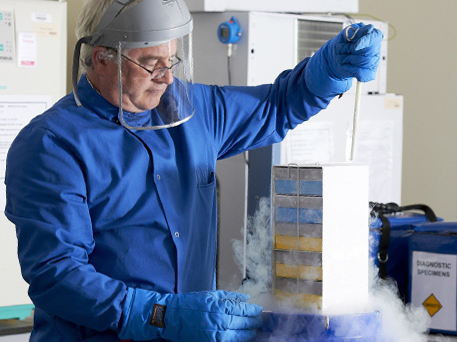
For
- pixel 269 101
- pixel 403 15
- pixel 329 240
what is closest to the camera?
pixel 329 240

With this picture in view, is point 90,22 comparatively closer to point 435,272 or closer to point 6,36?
point 6,36

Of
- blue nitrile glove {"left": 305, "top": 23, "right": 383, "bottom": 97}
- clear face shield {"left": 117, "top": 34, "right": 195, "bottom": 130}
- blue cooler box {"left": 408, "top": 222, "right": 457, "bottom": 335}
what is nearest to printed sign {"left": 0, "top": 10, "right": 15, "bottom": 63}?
clear face shield {"left": 117, "top": 34, "right": 195, "bottom": 130}

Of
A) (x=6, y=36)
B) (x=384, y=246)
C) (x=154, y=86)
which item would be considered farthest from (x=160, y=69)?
(x=384, y=246)

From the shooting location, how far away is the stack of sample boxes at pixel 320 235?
123 centimetres

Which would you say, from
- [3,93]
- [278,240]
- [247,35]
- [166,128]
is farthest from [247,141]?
[3,93]

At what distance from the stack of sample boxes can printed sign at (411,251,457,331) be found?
1367 millimetres

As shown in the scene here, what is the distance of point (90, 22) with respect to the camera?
1337 mm

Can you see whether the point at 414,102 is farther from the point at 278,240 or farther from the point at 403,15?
the point at 278,240

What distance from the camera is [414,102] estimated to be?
392cm

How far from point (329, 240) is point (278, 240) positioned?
108 mm

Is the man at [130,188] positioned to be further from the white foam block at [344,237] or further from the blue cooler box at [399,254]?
the blue cooler box at [399,254]

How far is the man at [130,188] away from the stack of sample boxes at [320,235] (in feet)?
0.36

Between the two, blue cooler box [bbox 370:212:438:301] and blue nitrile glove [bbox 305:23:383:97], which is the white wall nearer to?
blue cooler box [bbox 370:212:438:301]

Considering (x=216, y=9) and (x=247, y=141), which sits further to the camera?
(x=216, y=9)
